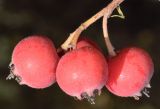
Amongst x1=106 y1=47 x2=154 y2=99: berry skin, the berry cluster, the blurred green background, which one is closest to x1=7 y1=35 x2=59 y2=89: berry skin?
the berry cluster

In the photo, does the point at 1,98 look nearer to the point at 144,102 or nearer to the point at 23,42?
the point at 144,102

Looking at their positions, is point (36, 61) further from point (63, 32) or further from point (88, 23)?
point (63, 32)

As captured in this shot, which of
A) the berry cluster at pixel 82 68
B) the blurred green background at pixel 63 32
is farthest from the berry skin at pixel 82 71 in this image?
the blurred green background at pixel 63 32

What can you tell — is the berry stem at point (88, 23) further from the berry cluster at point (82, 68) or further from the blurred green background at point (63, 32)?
the blurred green background at point (63, 32)

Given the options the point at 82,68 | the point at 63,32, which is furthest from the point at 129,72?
the point at 63,32

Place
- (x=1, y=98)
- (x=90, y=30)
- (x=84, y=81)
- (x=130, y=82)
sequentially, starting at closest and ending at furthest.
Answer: (x=84, y=81) → (x=130, y=82) → (x=1, y=98) → (x=90, y=30)

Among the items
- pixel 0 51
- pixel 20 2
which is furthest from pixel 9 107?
pixel 20 2

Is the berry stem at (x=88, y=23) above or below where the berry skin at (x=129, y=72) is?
above
